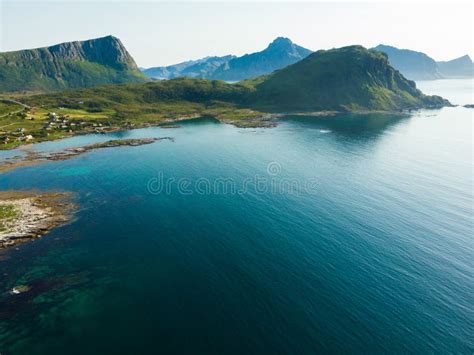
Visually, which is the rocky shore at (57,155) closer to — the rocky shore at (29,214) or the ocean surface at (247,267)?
the ocean surface at (247,267)

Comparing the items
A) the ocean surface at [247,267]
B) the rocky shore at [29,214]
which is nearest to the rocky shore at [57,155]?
the ocean surface at [247,267]

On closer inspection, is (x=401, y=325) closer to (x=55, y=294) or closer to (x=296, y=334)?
(x=296, y=334)

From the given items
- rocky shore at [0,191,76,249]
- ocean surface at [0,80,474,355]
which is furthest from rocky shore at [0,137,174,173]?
rocky shore at [0,191,76,249]

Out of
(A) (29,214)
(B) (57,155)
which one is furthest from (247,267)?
(B) (57,155)

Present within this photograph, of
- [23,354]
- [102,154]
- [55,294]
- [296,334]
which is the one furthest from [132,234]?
[102,154]

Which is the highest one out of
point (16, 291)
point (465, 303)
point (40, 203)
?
point (40, 203)
